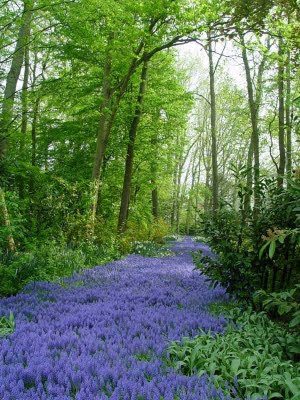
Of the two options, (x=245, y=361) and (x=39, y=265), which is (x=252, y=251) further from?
(x=39, y=265)

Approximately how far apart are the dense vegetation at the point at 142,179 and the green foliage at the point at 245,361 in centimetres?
1

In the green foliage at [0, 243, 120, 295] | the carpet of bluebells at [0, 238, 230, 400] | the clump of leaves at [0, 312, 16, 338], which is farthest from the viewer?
the green foliage at [0, 243, 120, 295]

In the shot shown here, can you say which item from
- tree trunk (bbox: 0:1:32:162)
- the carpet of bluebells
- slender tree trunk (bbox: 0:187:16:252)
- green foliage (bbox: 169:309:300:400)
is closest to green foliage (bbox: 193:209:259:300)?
the carpet of bluebells

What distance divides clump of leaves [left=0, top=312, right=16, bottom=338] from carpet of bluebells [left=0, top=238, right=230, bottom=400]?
0.07 meters

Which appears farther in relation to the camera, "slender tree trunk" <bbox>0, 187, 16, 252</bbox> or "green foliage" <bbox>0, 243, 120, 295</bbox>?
"slender tree trunk" <bbox>0, 187, 16, 252</bbox>

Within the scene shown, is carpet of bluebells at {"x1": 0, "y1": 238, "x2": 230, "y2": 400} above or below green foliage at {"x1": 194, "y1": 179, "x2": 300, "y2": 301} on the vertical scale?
below

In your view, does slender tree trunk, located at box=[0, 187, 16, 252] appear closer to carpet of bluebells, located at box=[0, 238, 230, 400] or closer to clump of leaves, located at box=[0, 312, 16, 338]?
carpet of bluebells, located at box=[0, 238, 230, 400]

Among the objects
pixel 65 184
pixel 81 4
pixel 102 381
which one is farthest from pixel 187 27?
pixel 102 381

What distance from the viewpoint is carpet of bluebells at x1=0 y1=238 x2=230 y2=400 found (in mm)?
2617

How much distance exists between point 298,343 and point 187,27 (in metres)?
9.13

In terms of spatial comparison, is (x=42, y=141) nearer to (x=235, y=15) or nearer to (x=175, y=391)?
(x=235, y=15)

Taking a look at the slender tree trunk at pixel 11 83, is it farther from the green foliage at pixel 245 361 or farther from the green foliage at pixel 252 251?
the green foliage at pixel 245 361

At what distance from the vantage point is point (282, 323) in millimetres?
4668

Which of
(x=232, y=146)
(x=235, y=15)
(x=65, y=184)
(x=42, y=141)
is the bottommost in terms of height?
(x=65, y=184)
